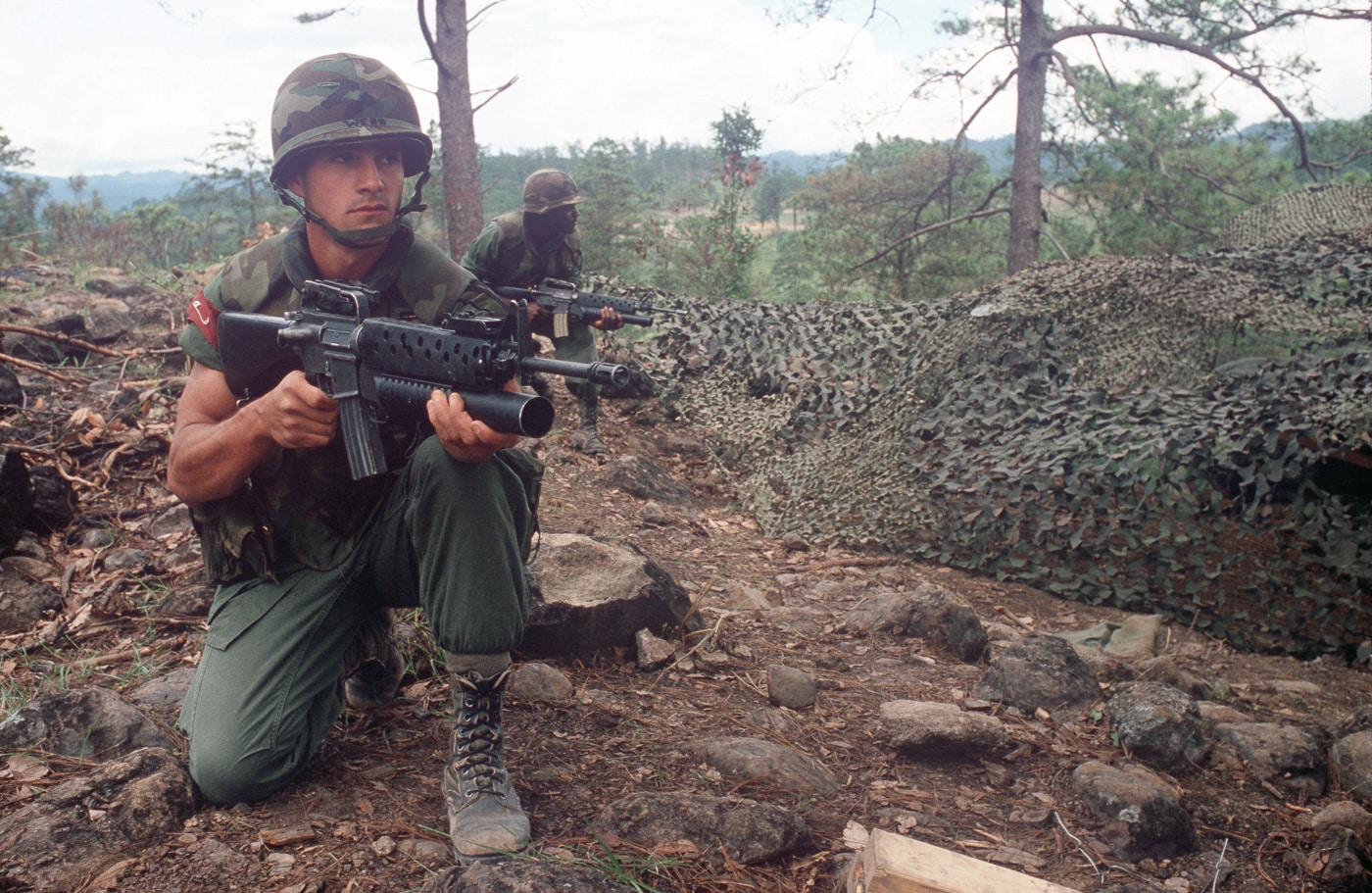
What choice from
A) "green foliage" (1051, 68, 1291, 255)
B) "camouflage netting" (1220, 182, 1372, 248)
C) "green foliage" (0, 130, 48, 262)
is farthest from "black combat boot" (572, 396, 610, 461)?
"green foliage" (0, 130, 48, 262)

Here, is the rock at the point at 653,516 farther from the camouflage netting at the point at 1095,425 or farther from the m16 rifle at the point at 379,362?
the m16 rifle at the point at 379,362

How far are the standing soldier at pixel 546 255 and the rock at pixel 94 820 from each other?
4.26 m

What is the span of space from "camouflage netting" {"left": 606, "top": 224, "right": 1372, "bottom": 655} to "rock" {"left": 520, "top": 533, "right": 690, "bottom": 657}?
2.22 meters

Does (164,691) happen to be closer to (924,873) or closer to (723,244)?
(924,873)

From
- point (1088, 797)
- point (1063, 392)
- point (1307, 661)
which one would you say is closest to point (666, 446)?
point (1063, 392)

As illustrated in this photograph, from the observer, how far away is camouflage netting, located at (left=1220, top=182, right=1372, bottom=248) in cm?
870

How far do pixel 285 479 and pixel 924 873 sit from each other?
6.18 feet

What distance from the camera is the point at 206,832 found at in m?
2.16

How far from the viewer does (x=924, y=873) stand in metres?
1.80

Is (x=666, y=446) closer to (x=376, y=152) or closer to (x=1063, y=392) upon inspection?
(x=1063, y=392)

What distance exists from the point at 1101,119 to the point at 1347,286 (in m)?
5.67

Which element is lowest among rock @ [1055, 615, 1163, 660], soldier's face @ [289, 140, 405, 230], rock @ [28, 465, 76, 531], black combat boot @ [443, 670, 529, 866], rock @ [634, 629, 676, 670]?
rock @ [1055, 615, 1163, 660]

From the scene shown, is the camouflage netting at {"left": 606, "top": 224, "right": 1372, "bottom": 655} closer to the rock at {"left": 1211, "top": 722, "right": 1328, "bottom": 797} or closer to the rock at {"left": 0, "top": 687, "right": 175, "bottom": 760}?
the rock at {"left": 1211, "top": 722, "right": 1328, "bottom": 797}

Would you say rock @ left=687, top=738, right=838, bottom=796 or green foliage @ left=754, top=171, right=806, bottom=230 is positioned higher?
green foliage @ left=754, top=171, right=806, bottom=230
